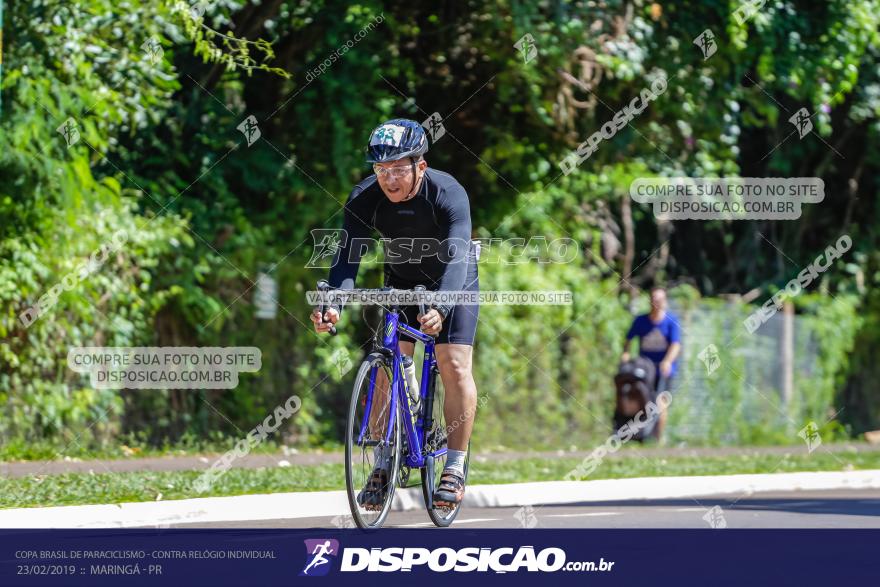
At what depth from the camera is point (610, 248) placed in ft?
67.5

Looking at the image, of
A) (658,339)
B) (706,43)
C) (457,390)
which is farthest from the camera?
(658,339)

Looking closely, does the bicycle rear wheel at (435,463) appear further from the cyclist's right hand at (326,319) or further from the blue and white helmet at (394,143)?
the blue and white helmet at (394,143)

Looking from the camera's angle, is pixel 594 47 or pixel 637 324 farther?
pixel 637 324

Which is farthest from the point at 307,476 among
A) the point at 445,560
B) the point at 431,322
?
the point at 445,560

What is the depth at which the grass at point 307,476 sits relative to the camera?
31.2 ft

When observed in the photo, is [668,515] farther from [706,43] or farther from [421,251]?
[706,43]

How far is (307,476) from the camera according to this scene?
11148 millimetres

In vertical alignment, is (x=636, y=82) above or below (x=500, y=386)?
above

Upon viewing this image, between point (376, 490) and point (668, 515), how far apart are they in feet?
8.09

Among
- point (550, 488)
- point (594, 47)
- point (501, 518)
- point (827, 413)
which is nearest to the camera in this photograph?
point (501, 518)

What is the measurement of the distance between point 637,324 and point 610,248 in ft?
14.1

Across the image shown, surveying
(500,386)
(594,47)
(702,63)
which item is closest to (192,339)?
(500,386)

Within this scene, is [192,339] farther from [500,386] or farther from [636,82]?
[636,82]

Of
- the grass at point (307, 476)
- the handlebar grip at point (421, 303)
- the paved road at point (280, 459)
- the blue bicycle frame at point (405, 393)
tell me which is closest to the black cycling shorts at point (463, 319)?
the blue bicycle frame at point (405, 393)
